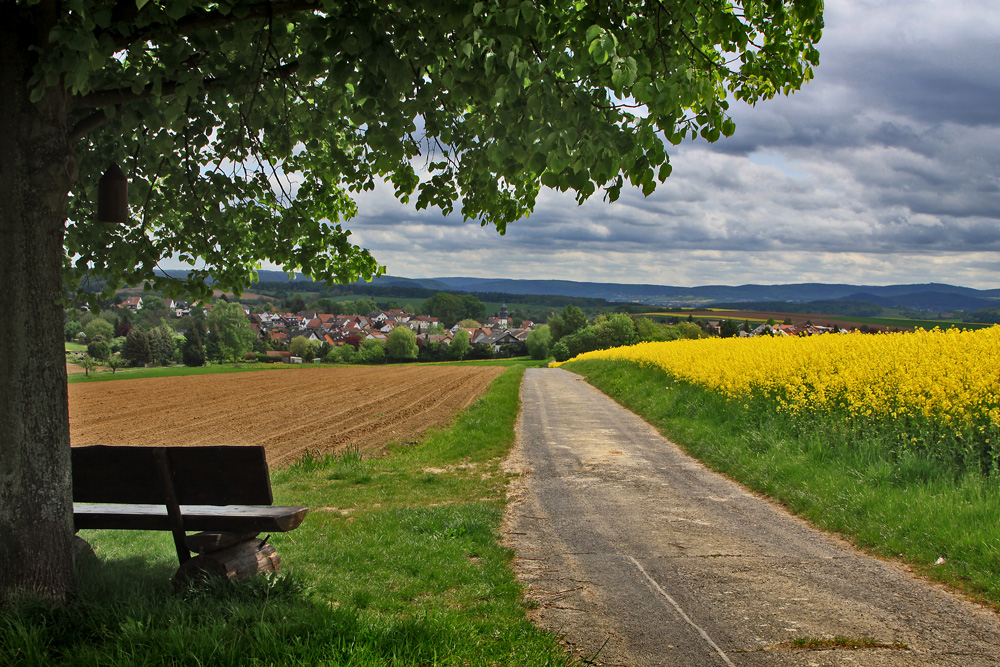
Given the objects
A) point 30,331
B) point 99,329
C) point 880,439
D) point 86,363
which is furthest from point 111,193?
point 99,329

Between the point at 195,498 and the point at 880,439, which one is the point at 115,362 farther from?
the point at 880,439

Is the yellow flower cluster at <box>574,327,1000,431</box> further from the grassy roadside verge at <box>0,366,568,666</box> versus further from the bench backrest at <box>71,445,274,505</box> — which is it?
the bench backrest at <box>71,445,274,505</box>

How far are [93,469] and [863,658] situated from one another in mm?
5722

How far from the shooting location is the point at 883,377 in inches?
420

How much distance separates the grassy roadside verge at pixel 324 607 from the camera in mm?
3639

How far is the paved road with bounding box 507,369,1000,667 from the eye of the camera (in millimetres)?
4340

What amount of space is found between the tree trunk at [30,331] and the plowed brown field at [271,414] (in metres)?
9.62

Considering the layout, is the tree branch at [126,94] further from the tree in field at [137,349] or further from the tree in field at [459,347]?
the tree in field at [459,347]

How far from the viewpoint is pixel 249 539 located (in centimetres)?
519

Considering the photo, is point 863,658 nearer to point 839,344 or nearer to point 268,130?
point 268,130

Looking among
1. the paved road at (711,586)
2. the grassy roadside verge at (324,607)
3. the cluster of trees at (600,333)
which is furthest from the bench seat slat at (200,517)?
the cluster of trees at (600,333)

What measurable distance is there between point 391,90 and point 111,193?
3083 mm

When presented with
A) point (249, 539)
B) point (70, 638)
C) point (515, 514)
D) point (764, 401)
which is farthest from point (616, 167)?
point (764, 401)

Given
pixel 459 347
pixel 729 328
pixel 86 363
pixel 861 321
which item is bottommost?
pixel 459 347
